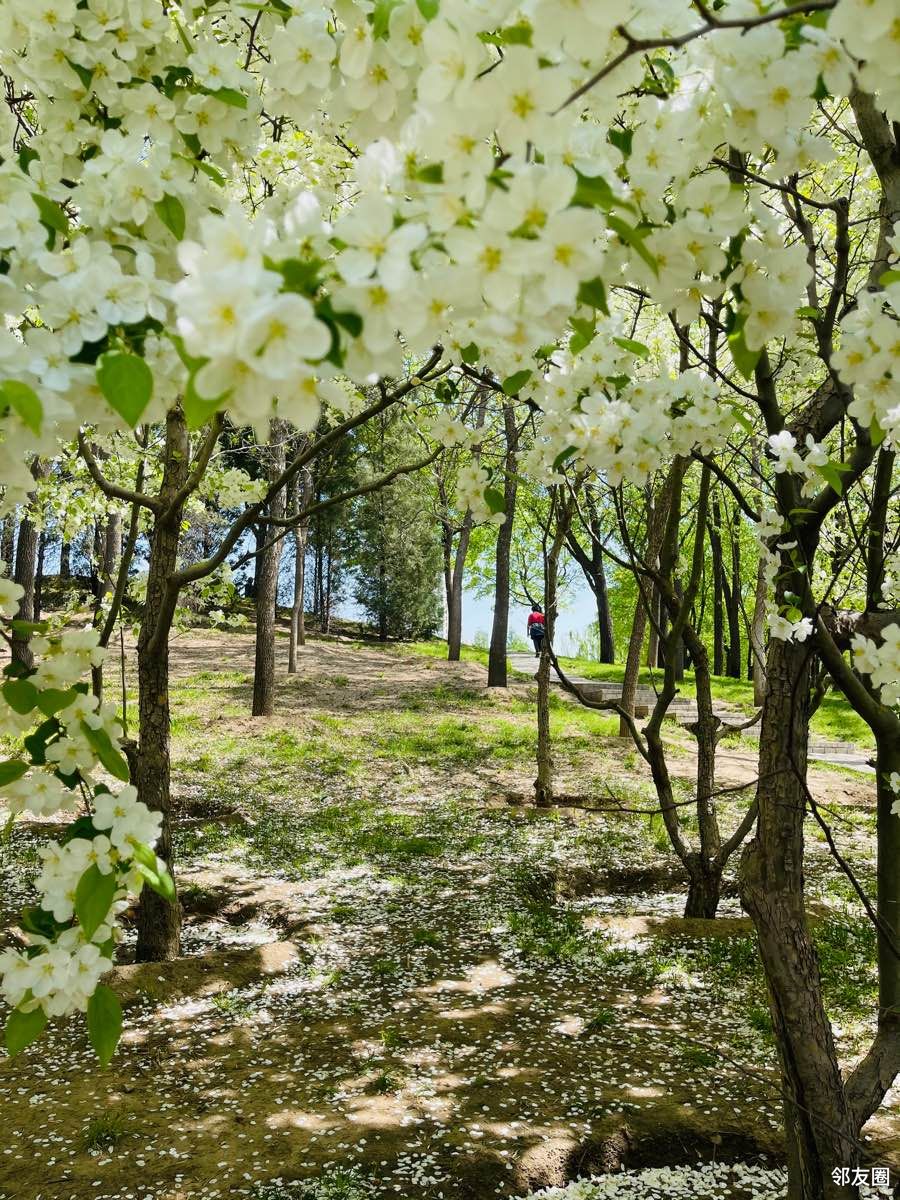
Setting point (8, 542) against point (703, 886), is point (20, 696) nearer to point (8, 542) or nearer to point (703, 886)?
point (703, 886)

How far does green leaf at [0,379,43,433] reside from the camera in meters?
1.03

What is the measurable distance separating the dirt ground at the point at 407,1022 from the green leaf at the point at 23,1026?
213 cm

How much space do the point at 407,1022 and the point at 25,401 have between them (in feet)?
14.5

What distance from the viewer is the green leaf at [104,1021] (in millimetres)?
1476

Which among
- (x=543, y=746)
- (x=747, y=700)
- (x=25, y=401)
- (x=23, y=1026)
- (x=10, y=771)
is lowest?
(x=747, y=700)

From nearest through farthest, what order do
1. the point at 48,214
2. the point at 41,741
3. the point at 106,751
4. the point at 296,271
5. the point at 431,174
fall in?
the point at 296,271 → the point at 431,174 → the point at 48,214 → the point at 106,751 → the point at 41,741

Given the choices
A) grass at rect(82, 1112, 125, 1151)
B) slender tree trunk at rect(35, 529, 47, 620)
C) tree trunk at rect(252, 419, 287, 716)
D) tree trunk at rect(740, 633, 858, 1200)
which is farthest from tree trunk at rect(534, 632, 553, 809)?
slender tree trunk at rect(35, 529, 47, 620)

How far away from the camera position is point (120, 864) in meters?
1.59

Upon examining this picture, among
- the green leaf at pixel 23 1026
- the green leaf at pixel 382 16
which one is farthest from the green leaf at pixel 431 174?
the green leaf at pixel 23 1026

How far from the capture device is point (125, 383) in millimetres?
1080

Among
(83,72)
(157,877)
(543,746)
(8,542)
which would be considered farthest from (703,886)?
(8,542)

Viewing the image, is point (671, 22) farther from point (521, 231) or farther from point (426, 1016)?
point (426, 1016)

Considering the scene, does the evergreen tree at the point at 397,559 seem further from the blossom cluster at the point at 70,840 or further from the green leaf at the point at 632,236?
the green leaf at the point at 632,236

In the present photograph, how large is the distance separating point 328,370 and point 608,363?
5.27ft
